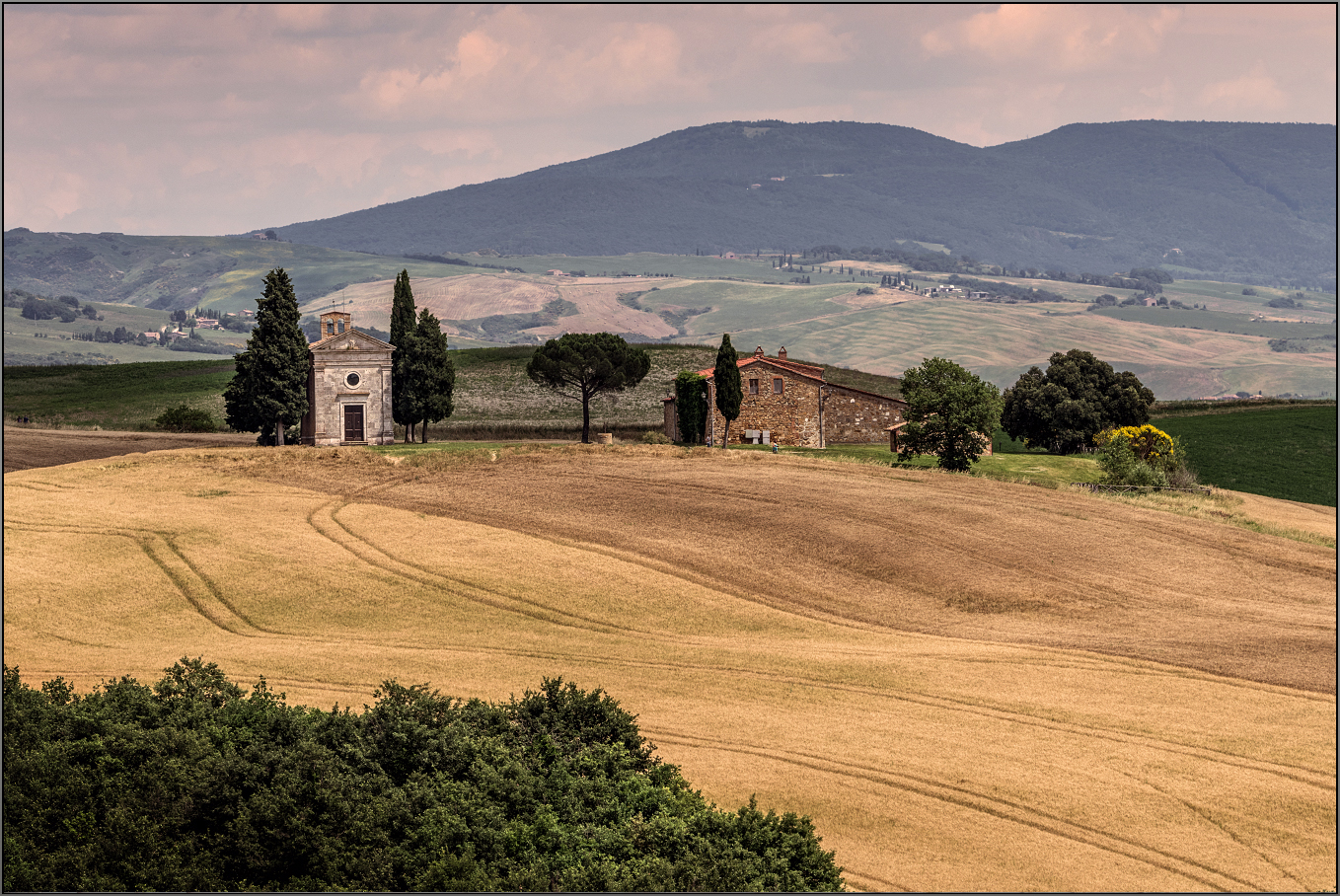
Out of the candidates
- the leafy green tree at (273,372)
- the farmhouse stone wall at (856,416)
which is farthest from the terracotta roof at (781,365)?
the leafy green tree at (273,372)

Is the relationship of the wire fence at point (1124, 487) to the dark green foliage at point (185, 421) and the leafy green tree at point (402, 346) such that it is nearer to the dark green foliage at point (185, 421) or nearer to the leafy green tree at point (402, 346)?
the leafy green tree at point (402, 346)

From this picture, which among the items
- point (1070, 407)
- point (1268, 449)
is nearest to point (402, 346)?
point (1070, 407)

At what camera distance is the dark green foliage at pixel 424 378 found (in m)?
96.4

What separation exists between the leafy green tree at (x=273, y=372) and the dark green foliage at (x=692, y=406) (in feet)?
96.9

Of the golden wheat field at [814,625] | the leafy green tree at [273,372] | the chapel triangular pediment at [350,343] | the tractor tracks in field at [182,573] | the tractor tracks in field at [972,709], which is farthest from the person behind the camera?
the chapel triangular pediment at [350,343]

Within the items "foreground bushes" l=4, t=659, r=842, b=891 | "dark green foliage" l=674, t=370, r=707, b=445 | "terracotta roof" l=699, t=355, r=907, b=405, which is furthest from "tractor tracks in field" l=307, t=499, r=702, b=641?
"terracotta roof" l=699, t=355, r=907, b=405

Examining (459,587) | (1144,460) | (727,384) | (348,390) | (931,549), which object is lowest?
(459,587)

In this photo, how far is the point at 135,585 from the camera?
4950cm

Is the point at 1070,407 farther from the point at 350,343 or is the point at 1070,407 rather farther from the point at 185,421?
the point at 185,421

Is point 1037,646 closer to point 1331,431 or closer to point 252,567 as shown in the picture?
point 252,567

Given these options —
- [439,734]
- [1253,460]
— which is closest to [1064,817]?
[439,734]

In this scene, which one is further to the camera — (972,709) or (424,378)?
(424,378)

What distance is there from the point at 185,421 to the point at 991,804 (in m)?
102

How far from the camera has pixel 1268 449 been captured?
111 metres
